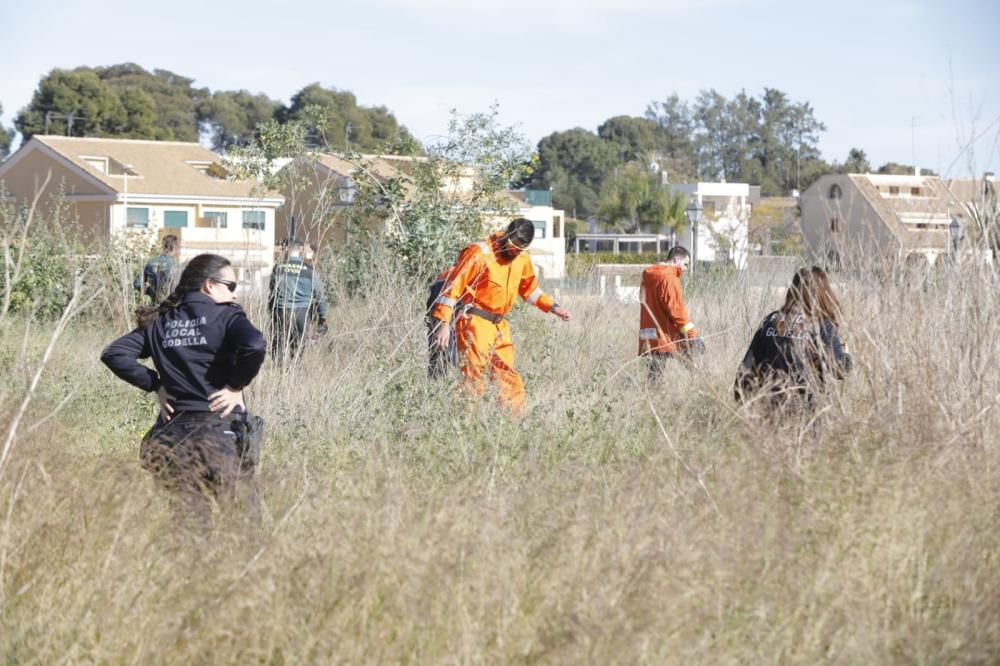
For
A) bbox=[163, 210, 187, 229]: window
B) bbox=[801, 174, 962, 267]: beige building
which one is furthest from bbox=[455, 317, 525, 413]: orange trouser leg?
bbox=[163, 210, 187, 229]: window

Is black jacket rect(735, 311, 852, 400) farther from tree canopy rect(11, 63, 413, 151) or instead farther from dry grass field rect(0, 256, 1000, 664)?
tree canopy rect(11, 63, 413, 151)

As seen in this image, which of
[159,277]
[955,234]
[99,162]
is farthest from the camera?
[99,162]

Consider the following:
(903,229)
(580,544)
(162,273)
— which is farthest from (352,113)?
(580,544)

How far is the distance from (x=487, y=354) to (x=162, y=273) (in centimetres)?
429

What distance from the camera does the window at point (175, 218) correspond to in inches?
1927

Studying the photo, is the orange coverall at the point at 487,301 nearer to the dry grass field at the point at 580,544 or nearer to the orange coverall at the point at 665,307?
the orange coverall at the point at 665,307

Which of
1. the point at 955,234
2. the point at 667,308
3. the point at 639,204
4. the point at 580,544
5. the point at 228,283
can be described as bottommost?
the point at 580,544

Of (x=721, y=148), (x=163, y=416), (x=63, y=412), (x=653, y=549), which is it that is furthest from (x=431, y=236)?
(x=721, y=148)

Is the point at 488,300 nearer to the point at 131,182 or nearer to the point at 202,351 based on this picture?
the point at 202,351

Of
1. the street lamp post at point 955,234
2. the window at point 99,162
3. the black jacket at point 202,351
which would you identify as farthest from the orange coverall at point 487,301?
the window at point 99,162

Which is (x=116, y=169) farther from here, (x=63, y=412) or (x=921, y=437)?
(x=921, y=437)

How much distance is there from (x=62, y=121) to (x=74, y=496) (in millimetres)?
73621

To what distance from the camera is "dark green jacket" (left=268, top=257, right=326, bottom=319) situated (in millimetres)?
10648

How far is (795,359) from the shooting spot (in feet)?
23.1
